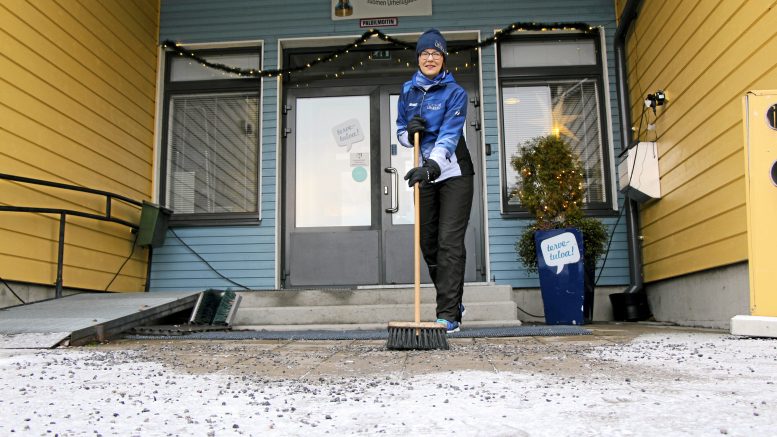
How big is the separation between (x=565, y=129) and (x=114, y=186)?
4347mm

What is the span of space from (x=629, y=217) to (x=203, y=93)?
4.45m

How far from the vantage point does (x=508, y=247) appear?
6469 millimetres

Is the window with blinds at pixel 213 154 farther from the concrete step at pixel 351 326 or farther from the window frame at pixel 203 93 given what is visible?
the concrete step at pixel 351 326

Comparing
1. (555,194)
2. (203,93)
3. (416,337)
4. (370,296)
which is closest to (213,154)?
(203,93)

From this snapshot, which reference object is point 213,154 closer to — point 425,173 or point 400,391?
point 425,173

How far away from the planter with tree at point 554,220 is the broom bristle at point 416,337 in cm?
257

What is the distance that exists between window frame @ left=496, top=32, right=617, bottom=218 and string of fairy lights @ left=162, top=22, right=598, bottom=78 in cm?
10

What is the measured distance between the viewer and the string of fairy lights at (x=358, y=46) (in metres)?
6.75

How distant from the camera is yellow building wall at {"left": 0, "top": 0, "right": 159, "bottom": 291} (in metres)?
4.79

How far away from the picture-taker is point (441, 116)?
144 inches

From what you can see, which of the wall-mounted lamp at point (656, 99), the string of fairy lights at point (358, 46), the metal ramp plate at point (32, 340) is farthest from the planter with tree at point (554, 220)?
the metal ramp plate at point (32, 340)

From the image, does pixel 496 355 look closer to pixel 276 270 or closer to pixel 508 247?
pixel 508 247

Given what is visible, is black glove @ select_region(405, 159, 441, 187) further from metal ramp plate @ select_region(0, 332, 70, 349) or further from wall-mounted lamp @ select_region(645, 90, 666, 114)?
wall-mounted lamp @ select_region(645, 90, 666, 114)

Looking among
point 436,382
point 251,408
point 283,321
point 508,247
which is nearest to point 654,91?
point 508,247
